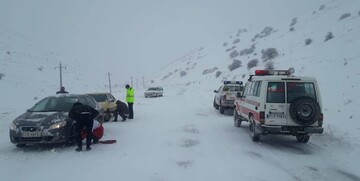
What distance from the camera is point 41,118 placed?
924 centimetres

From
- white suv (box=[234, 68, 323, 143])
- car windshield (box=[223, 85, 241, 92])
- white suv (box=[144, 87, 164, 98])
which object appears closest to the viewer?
white suv (box=[234, 68, 323, 143])

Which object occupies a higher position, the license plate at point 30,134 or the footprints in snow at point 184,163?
the license plate at point 30,134

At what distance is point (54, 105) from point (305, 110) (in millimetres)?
8558

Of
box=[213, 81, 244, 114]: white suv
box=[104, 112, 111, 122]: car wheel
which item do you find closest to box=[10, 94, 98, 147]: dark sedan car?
box=[104, 112, 111, 122]: car wheel

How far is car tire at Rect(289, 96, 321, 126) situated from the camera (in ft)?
29.6

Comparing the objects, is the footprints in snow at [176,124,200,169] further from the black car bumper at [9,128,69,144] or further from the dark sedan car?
the black car bumper at [9,128,69,144]

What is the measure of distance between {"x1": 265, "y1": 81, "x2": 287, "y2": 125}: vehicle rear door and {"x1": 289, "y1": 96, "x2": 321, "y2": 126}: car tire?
0.32 metres

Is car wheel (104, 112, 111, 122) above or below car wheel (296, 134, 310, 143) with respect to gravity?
above

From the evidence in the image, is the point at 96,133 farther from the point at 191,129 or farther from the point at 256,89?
the point at 256,89

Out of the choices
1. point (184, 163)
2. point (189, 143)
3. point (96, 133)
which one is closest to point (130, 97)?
point (96, 133)

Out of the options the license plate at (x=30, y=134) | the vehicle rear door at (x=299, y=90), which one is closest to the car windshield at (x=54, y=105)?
the license plate at (x=30, y=134)

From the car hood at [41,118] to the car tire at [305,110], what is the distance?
7193 mm

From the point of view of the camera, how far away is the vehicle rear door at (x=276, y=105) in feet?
30.8

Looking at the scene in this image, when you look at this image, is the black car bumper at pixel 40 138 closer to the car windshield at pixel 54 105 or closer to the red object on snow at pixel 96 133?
the red object on snow at pixel 96 133
